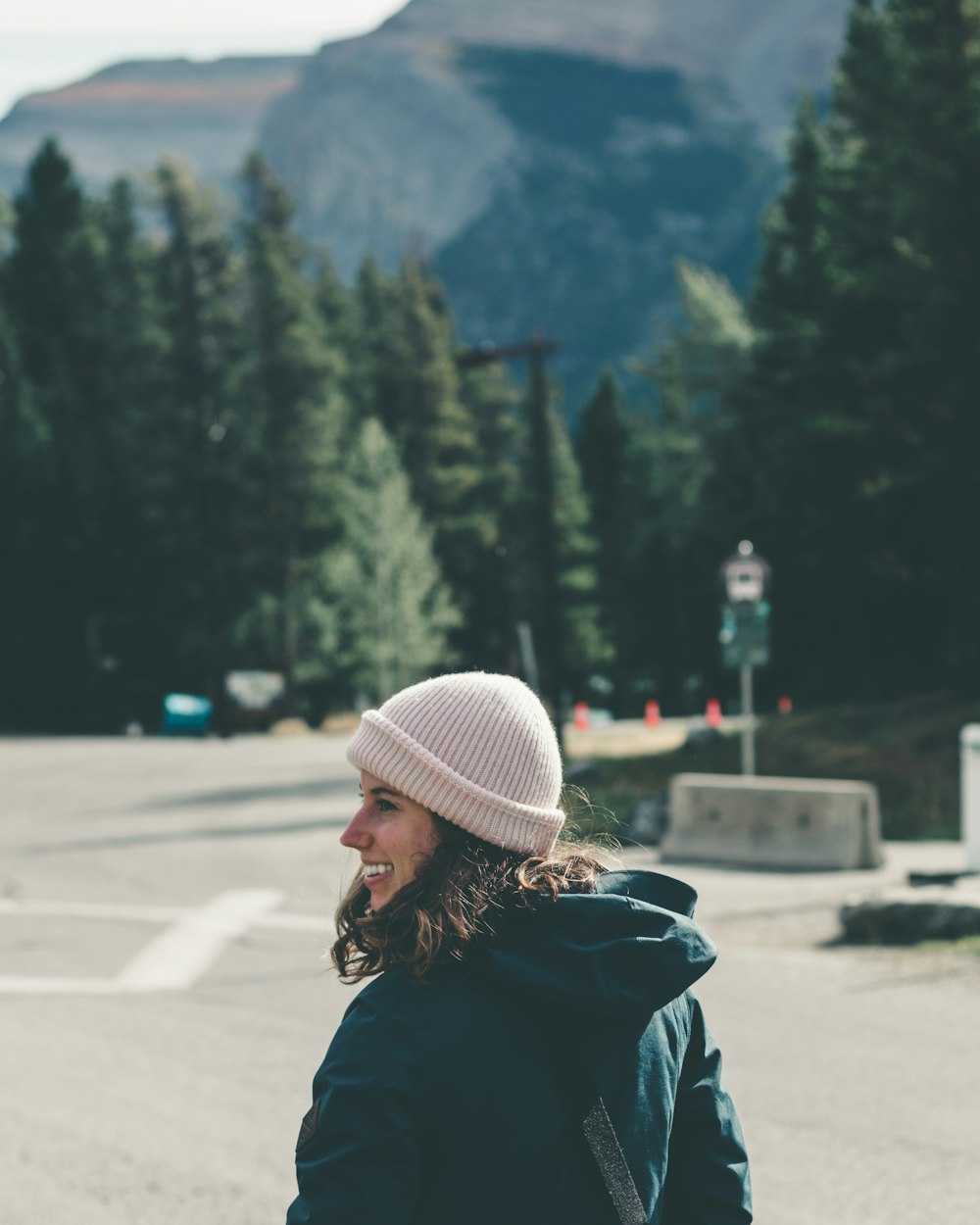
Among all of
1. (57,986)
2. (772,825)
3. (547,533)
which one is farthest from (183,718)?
(57,986)

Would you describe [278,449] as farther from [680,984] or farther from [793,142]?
[680,984]

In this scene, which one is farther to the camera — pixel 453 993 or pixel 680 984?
pixel 680 984

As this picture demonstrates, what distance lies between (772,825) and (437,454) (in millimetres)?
56587

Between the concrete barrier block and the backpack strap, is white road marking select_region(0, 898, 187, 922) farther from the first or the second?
the backpack strap

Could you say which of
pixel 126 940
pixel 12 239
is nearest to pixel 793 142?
pixel 12 239

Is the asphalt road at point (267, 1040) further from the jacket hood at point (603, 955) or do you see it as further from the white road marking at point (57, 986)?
the jacket hood at point (603, 955)

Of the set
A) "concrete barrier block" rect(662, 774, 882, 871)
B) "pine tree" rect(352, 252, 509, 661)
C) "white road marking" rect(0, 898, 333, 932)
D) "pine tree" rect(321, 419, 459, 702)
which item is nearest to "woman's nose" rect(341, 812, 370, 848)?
"white road marking" rect(0, 898, 333, 932)

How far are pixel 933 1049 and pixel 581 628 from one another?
70.1 meters

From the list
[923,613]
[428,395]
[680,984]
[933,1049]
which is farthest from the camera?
[428,395]

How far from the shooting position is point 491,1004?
214 centimetres

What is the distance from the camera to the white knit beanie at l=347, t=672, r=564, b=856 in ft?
7.41

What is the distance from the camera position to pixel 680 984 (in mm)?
2279

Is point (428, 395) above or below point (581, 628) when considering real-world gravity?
above

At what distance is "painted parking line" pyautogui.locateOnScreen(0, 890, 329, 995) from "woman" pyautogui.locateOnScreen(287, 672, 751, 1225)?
8.06 metres
